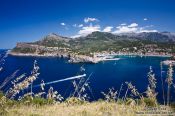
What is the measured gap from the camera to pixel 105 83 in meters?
97.1

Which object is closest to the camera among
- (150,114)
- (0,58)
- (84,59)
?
(0,58)

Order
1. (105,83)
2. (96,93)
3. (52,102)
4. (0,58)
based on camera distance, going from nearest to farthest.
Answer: (0,58) < (52,102) < (96,93) < (105,83)

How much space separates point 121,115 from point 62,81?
9652 cm

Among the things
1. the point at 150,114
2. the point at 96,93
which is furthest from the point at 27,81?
the point at 96,93

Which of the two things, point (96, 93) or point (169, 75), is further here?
point (96, 93)

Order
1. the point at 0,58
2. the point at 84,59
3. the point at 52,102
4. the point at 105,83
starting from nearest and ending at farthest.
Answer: the point at 0,58 < the point at 52,102 < the point at 105,83 < the point at 84,59

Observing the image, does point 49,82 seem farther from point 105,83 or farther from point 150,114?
point 150,114

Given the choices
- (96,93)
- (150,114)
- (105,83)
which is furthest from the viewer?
(105,83)

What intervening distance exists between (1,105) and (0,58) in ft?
2.70

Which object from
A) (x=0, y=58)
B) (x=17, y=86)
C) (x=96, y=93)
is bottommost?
(x=96, y=93)

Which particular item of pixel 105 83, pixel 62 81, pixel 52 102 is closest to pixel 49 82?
pixel 62 81

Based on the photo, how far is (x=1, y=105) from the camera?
4699 mm

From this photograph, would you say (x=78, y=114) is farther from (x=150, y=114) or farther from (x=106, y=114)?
(x=150, y=114)

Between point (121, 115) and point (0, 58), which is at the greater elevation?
point (0, 58)
